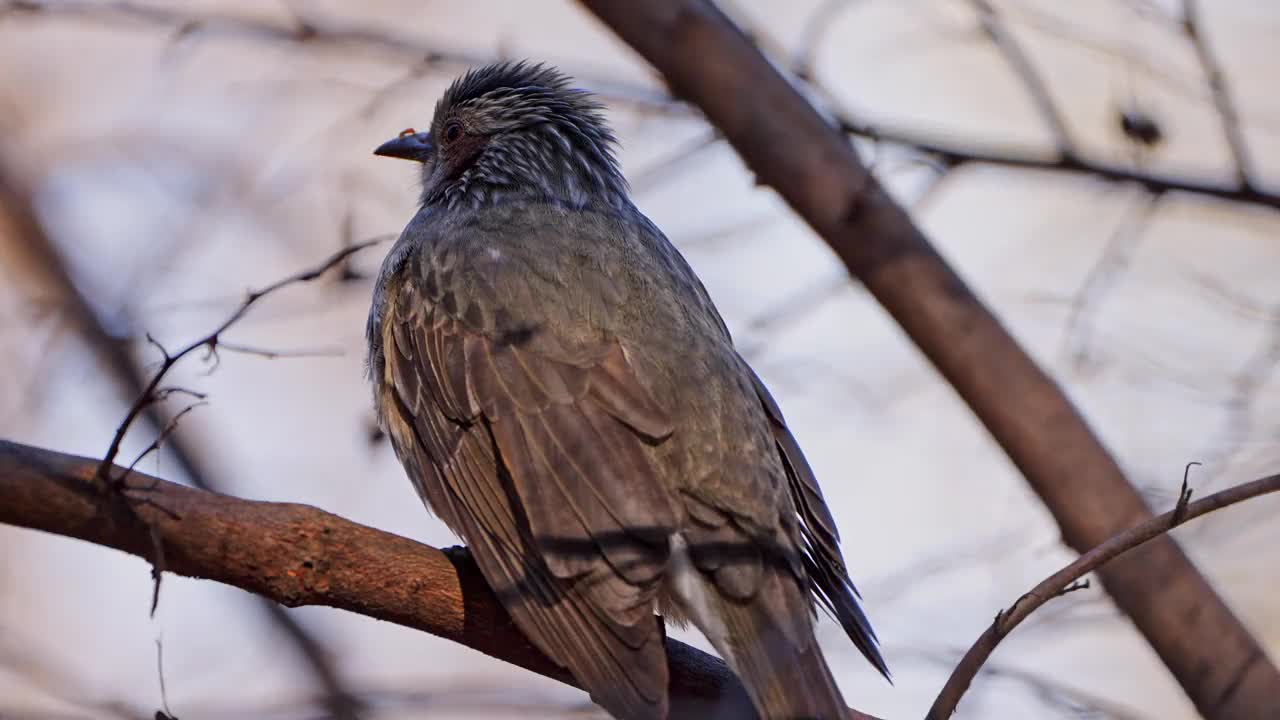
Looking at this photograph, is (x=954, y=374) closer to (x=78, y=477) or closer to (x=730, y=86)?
(x=730, y=86)

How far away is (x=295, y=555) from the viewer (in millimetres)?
3131

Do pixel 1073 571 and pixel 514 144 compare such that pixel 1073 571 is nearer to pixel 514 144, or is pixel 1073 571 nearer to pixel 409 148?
pixel 514 144

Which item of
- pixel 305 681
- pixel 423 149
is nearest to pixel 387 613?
pixel 305 681

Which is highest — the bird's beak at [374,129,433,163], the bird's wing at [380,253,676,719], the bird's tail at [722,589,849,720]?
the bird's beak at [374,129,433,163]

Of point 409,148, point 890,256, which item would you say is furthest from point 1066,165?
point 409,148

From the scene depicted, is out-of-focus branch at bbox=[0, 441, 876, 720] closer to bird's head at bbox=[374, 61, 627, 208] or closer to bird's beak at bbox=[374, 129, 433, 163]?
bird's head at bbox=[374, 61, 627, 208]

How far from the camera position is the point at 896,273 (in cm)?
470

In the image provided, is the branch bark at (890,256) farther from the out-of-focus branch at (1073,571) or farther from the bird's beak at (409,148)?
the out-of-focus branch at (1073,571)

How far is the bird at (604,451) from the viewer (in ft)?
11.2

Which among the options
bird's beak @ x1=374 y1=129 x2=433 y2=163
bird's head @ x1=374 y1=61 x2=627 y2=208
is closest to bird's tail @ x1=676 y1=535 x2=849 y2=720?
bird's head @ x1=374 y1=61 x2=627 y2=208

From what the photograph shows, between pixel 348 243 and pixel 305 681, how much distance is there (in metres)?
1.54

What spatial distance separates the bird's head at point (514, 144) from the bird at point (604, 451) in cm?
17

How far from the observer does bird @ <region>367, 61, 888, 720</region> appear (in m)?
3.42

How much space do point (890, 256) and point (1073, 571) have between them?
208cm
